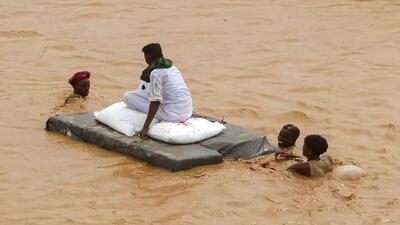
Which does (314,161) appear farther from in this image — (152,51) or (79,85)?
(79,85)

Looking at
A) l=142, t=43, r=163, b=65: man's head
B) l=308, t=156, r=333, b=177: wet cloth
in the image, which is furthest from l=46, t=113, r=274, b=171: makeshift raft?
l=142, t=43, r=163, b=65: man's head

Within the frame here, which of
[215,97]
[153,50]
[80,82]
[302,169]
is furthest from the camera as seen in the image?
[215,97]

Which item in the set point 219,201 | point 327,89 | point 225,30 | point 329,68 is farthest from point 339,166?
point 225,30

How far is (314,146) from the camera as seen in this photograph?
8.00 m

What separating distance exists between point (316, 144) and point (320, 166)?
0.68 ft

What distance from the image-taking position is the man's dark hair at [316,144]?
7.96m

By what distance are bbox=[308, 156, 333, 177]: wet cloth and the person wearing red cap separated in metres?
3.20

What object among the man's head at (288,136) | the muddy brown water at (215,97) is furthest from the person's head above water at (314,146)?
the man's head at (288,136)

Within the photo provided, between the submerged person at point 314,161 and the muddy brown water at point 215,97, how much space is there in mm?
103

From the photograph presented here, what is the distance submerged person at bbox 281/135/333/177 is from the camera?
7.89m

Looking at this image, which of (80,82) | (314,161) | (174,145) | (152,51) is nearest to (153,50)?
(152,51)

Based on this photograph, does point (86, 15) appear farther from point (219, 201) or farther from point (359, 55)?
point (219, 201)

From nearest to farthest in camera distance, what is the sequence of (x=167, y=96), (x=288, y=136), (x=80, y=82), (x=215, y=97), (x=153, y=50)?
(x=153, y=50) → (x=167, y=96) → (x=288, y=136) → (x=80, y=82) → (x=215, y=97)

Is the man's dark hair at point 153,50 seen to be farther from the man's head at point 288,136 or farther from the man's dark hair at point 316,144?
the man's dark hair at point 316,144
